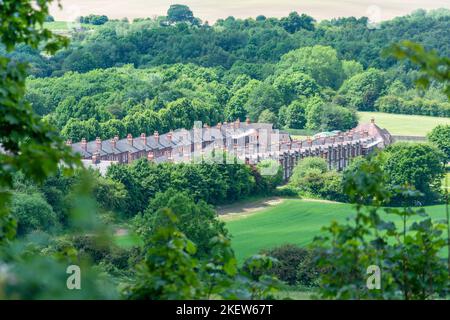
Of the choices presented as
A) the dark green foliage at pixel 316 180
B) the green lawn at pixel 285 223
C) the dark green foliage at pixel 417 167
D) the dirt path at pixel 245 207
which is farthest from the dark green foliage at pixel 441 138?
the dirt path at pixel 245 207

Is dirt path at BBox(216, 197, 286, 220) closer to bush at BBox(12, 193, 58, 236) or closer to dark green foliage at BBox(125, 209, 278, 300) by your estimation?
bush at BBox(12, 193, 58, 236)

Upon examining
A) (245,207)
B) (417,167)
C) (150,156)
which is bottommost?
(245,207)

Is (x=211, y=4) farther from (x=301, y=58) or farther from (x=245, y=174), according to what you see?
(x=245, y=174)

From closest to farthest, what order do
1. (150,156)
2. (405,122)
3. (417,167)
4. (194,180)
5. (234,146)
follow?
(194,180)
(417,167)
(150,156)
(234,146)
(405,122)

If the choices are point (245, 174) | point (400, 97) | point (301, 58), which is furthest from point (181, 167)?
point (301, 58)

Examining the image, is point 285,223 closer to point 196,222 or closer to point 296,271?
point 196,222

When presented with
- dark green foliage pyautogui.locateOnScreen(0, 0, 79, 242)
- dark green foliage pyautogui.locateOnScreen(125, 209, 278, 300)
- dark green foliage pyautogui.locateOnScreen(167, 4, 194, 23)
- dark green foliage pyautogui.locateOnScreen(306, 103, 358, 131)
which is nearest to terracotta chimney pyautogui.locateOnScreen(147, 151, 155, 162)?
dark green foliage pyautogui.locateOnScreen(306, 103, 358, 131)

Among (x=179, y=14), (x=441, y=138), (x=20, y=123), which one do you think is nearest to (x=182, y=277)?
(x=20, y=123)
